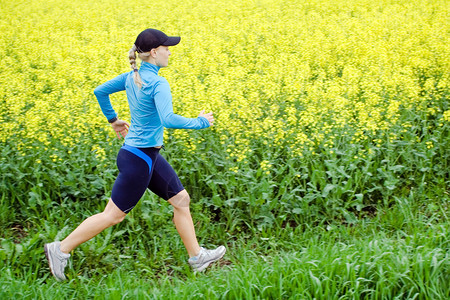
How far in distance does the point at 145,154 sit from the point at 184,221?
2.22 feet

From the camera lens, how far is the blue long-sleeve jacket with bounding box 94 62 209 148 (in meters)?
3.53

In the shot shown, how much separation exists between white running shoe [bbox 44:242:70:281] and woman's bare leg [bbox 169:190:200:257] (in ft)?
3.02

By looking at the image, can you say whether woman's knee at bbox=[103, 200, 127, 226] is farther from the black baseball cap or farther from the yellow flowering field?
the yellow flowering field

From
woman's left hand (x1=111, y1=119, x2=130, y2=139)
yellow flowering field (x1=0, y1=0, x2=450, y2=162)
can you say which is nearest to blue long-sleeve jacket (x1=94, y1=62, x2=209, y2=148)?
woman's left hand (x1=111, y1=119, x2=130, y2=139)

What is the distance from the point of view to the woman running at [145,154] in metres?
3.62

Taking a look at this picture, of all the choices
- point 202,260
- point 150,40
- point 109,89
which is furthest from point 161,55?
point 202,260

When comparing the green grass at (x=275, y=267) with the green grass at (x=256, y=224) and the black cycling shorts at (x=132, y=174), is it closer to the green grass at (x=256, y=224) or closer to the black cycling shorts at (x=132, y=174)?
the green grass at (x=256, y=224)

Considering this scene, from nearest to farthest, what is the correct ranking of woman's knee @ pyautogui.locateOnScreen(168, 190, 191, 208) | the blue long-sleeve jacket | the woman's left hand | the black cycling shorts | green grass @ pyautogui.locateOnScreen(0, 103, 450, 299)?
1. the blue long-sleeve jacket
2. green grass @ pyautogui.locateOnScreen(0, 103, 450, 299)
3. the black cycling shorts
4. woman's knee @ pyautogui.locateOnScreen(168, 190, 191, 208)
5. the woman's left hand

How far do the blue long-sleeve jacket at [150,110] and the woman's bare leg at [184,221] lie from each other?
490 mm

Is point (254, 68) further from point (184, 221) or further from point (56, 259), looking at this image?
point (56, 259)

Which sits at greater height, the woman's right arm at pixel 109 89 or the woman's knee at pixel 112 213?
the woman's right arm at pixel 109 89

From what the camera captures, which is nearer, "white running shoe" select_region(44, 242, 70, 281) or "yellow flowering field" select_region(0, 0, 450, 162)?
"white running shoe" select_region(44, 242, 70, 281)

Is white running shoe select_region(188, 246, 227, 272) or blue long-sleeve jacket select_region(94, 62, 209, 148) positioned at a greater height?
blue long-sleeve jacket select_region(94, 62, 209, 148)

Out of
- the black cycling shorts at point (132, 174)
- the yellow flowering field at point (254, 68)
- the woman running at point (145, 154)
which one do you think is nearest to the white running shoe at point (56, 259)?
the woman running at point (145, 154)
